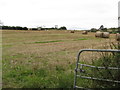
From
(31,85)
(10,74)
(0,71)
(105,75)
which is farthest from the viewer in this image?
(0,71)

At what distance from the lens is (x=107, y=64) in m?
4.00

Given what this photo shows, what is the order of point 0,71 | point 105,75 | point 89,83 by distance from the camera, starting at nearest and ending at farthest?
1. point 105,75
2. point 89,83
3. point 0,71

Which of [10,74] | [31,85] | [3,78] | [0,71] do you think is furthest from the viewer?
[0,71]

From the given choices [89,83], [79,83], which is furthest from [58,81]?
[89,83]

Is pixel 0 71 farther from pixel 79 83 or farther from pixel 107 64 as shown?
pixel 107 64

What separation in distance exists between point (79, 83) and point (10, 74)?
248cm

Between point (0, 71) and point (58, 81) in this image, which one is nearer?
point (58, 81)

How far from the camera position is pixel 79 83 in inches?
171

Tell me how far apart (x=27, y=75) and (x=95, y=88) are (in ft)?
8.28

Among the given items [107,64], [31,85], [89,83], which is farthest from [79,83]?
[31,85]

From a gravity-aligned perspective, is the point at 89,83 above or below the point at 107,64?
below

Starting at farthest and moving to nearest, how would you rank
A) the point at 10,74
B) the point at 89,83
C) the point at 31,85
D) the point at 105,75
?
the point at 10,74 → the point at 31,85 → the point at 89,83 → the point at 105,75

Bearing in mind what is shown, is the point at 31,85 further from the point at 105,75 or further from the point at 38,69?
the point at 105,75

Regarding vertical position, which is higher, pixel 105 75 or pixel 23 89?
pixel 105 75
